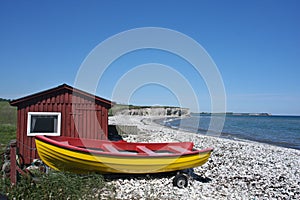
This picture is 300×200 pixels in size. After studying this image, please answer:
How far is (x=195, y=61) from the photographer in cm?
1243

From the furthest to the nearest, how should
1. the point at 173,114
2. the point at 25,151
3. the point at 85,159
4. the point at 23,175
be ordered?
the point at 173,114, the point at 25,151, the point at 85,159, the point at 23,175

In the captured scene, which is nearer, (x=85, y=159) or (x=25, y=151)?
(x=85, y=159)

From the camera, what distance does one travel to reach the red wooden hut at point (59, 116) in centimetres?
1062

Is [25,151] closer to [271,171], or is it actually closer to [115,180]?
[115,180]

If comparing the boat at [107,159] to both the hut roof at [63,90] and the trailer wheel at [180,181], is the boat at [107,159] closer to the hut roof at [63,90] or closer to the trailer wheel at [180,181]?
the trailer wheel at [180,181]

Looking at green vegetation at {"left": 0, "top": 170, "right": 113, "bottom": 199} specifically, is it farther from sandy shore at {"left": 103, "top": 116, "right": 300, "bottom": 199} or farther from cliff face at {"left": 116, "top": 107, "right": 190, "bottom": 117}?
cliff face at {"left": 116, "top": 107, "right": 190, "bottom": 117}

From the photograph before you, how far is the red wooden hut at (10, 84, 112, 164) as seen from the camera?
10.6 metres

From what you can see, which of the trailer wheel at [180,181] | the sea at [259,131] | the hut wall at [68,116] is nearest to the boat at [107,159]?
the trailer wheel at [180,181]

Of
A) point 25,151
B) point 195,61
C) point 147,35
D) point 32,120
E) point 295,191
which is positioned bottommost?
point 295,191

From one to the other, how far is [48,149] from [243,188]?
6923 mm

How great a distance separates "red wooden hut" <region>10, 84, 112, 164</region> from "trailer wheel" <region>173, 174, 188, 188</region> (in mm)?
4328

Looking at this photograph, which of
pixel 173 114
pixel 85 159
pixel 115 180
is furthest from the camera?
pixel 173 114

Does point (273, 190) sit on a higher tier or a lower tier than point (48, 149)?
lower

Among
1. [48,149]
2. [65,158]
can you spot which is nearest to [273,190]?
[65,158]
